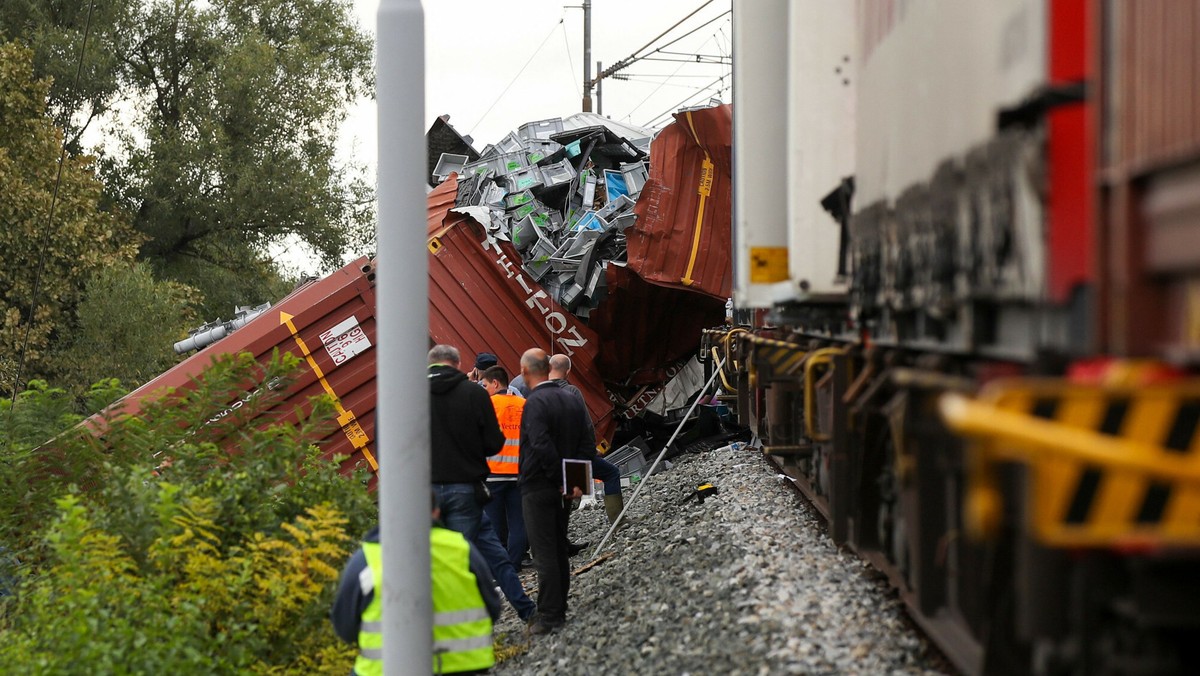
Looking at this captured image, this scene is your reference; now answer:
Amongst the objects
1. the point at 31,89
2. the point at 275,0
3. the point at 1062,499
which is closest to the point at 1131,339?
the point at 1062,499

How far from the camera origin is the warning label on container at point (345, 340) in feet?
38.0

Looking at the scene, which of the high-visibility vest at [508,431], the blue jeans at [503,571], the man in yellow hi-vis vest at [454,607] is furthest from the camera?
the high-visibility vest at [508,431]

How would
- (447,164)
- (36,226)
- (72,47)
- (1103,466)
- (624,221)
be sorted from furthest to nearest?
(72,47)
(36,226)
(447,164)
(624,221)
(1103,466)

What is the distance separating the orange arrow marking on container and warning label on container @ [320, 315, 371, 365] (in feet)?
0.63

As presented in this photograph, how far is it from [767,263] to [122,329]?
700 inches

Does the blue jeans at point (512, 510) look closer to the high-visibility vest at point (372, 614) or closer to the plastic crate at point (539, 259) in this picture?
the high-visibility vest at point (372, 614)

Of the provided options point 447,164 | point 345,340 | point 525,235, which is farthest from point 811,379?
point 447,164

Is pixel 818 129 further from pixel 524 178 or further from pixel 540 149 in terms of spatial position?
pixel 540 149

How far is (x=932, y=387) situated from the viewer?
3504 millimetres

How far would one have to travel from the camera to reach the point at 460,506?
733 centimetres

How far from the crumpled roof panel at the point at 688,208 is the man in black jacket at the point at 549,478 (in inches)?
183

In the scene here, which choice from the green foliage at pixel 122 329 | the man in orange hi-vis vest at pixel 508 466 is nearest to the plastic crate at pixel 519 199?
the man in orange hi-vis vest at pixel 508 466

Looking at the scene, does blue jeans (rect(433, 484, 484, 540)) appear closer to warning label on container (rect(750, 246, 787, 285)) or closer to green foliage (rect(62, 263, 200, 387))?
warning label on container (rect(750, 246, 787, 285))

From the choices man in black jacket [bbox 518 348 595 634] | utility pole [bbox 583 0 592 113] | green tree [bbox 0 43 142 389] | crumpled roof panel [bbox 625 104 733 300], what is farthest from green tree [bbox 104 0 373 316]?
man in black jacket [bbox 518 348 595 634]
